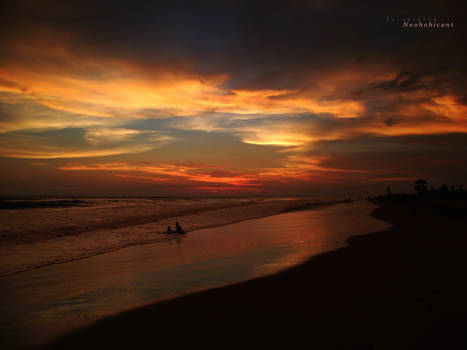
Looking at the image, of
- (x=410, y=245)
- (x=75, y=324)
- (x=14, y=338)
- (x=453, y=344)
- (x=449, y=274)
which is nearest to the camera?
(x=453, y=344)

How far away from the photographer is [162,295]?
6238 millimetres

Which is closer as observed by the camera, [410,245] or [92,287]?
[92,287]

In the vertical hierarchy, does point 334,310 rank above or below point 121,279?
above

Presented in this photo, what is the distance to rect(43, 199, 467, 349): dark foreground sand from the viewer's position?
169 inches

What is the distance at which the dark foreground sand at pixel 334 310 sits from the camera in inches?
169

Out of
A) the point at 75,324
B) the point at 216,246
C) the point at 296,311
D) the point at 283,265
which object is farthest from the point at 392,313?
the point at 216,246

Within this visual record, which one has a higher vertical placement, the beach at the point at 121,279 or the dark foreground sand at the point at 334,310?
the dark foreground sand at the point at 334,310

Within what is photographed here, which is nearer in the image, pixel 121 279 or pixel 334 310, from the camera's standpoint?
pixel 334 310

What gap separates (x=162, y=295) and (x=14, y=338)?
8.43 ft

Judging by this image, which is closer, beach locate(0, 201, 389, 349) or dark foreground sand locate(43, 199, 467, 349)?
dark foreground sand locate(43, 199, 467, 349)

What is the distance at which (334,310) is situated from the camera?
5074mm

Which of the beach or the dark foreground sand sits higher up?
the dark foreground sand

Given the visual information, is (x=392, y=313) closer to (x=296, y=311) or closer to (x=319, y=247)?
(x=296, y=311)

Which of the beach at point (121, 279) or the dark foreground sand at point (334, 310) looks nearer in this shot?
the dark foreground sand at point (334, 310)
